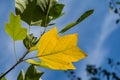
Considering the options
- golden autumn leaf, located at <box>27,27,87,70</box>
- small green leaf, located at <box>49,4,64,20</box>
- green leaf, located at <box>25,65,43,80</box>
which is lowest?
green leaf, located at <box>25,65,43,80</box>

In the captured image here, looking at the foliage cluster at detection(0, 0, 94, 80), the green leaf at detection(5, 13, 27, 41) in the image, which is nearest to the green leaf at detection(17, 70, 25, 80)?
the foliage cluster at detection(0, 0, 94, 80)

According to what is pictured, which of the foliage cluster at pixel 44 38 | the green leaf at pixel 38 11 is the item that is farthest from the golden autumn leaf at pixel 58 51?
the green leaf at pixel 38 11

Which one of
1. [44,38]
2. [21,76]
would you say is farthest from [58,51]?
[21,76]

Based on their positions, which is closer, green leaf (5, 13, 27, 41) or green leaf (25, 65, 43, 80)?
green leaf (5, 13, 27, 41)

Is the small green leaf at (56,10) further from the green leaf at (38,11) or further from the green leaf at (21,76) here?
the green leaf at (21,76)

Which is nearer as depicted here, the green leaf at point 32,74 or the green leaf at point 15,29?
the green leaf at point 15,29

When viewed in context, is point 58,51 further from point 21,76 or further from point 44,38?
point 21,76

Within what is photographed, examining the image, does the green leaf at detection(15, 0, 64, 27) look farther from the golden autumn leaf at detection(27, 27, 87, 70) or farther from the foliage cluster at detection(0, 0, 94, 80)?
the golden autumn leaf at detection(27, 27, 87, 70)
